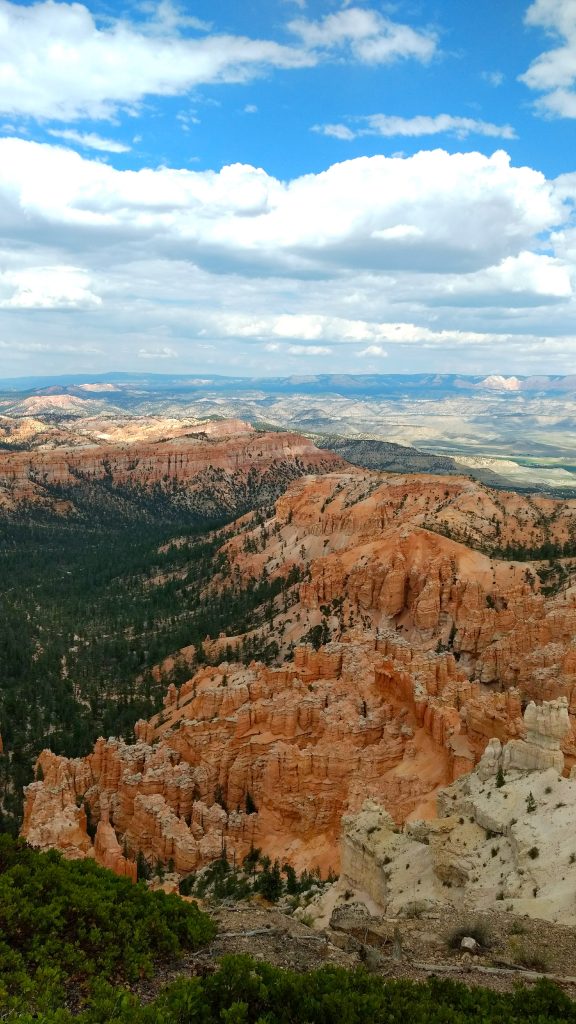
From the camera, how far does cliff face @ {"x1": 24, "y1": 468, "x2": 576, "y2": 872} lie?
34188 millimetres

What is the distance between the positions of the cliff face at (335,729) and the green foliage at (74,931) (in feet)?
43.8

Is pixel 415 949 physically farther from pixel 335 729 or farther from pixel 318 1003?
pixel 335 729

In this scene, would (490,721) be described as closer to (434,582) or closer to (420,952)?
(420,952)

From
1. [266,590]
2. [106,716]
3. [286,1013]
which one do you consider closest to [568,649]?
[286,1013]

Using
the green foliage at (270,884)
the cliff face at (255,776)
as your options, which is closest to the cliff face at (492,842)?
the green foliage at (270,884)

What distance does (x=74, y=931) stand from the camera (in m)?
17.3

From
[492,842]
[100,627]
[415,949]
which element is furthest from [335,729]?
[100,627]

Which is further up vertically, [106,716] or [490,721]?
[490,721]

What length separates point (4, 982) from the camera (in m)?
14.3

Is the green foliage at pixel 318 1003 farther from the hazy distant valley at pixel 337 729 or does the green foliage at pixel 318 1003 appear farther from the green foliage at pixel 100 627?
the green foliage at pixel 100 627

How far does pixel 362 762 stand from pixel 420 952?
62.2 ft

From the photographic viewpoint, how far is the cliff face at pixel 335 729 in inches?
1346

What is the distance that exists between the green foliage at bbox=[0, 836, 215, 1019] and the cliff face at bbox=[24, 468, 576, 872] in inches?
526

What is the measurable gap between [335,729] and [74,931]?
2209 centimetres
